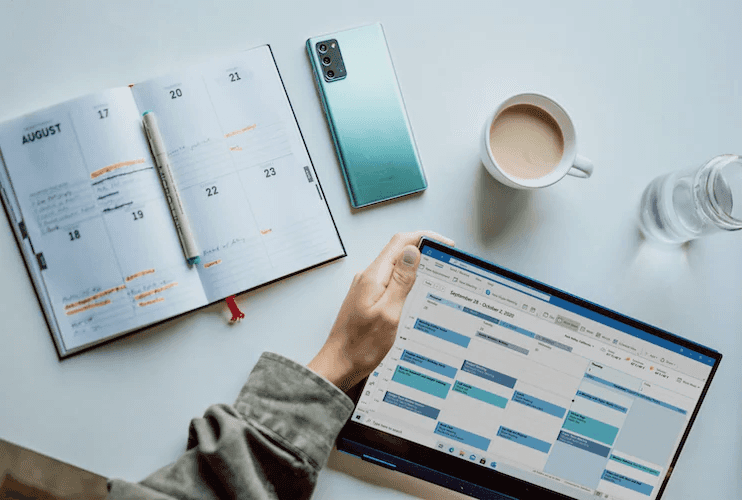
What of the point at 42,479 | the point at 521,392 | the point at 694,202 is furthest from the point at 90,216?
the point at 694,202

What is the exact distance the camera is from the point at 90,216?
711mm

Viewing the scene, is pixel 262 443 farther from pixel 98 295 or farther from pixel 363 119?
pixel 363 119

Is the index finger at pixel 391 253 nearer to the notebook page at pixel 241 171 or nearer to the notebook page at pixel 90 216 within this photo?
the notebook page at pixel 241 171

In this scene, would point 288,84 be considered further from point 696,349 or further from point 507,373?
point 696,349

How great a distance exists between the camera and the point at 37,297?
0.73 metres

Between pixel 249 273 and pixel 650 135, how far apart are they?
60 cm

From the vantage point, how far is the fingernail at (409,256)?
0.65 m

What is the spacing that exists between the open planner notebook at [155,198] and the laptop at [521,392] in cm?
18

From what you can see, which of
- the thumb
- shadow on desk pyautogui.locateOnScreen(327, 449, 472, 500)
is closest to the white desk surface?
shadow on desk pyautogui.locateOnScreen(327, 449, 472, 500)

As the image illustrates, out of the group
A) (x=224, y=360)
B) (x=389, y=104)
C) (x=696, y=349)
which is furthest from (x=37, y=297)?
(x=696, y=349)

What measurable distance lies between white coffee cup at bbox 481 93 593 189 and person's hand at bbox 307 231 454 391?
0.52 feet

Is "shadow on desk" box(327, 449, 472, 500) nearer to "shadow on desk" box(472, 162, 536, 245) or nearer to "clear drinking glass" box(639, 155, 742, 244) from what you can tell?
"shadow on desk" box(472, 162, 536, 245)

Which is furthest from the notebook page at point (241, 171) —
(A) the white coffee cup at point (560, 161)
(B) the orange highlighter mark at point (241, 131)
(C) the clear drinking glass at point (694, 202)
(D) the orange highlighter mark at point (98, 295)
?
(C) the clear drinking glass at point (694, 202)

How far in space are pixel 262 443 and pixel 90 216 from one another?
0.36 metres
